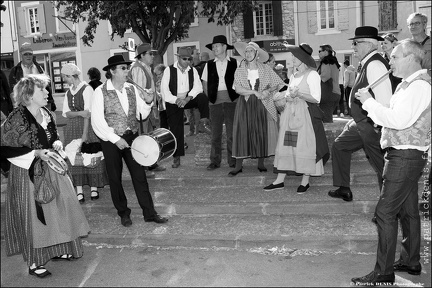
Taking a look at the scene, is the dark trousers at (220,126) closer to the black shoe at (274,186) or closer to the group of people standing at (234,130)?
the group of people standing at (234,130)

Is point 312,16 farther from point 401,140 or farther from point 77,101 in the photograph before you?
point 401,140

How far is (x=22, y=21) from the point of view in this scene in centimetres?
2862

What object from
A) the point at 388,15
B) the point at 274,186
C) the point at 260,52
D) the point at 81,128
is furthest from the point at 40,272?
the point at 388,15

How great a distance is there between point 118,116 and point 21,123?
1324 millimetres

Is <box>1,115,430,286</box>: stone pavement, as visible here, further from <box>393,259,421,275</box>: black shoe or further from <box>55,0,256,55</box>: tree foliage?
<box>55,0,256,55</box>: tree foliage

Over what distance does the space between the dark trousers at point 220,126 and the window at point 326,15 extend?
1493 centimetres

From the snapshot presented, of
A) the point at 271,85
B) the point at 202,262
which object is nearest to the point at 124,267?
the point at 202,262

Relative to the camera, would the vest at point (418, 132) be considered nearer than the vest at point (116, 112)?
Yes

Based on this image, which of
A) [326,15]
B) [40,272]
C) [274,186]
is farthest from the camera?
[326,15]

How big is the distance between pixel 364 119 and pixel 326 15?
1699 cm

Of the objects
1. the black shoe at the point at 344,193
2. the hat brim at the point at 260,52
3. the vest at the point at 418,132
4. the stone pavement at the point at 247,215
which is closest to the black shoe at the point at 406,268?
the stone pavement at the point at 247,215

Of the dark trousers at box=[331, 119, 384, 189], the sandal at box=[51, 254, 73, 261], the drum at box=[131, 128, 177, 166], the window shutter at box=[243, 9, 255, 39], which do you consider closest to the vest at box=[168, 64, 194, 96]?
the drum at box=[131, 128, 177, 166]

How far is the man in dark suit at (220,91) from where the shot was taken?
7.95 meters

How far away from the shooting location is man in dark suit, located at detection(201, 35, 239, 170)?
7.95m
